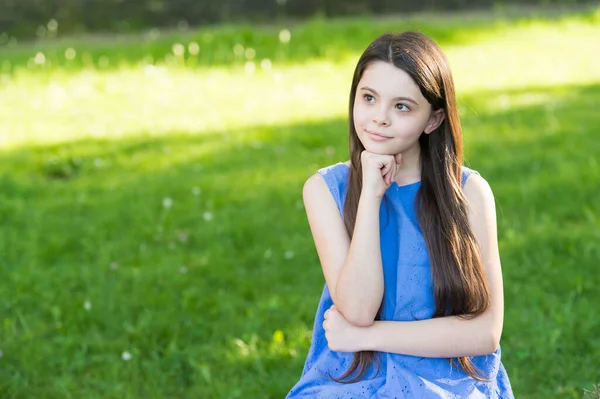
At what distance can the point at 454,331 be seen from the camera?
2525 millimetres

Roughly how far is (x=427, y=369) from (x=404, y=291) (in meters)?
0.23

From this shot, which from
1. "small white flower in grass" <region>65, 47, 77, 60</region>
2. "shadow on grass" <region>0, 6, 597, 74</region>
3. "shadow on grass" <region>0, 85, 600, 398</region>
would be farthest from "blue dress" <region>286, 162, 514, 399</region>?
"small white flower in grass" <region>65, 47, 77, 60</region>

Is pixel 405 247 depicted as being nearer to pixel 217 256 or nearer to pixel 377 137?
pixel 377 137

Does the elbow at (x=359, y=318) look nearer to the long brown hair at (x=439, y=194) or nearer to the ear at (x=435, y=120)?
the long brown hair at (x=439, y=194)

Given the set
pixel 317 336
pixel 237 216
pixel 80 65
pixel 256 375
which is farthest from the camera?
pixel 80 65

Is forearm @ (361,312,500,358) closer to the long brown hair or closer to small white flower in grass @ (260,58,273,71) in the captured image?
the long brown hair

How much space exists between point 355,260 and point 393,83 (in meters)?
0.50

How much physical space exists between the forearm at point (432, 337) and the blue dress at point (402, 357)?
5 centimetres

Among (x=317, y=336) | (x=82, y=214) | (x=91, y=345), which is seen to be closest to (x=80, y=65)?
(x=82, y=214)

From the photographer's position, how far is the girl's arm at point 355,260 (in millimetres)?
2465

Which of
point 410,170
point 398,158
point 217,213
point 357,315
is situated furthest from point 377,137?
point 217,213

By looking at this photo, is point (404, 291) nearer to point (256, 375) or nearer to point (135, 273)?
point (256, 375)

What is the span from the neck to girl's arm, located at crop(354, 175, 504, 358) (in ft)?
0.66

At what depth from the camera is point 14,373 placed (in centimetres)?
376
